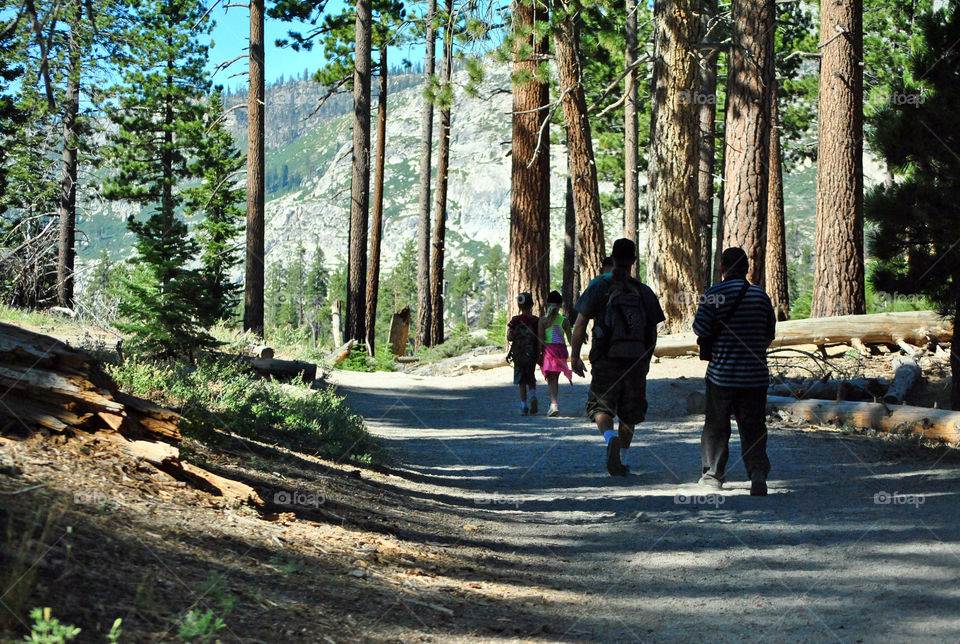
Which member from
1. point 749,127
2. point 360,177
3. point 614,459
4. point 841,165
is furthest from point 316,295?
point 614,459

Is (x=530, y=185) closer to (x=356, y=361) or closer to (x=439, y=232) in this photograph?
(x=356, y=361)

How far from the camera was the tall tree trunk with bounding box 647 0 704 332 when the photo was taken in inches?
691

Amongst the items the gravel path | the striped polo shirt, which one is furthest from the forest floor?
the striped polo shirt

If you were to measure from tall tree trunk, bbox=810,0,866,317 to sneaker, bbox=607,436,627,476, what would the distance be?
30.8 ft

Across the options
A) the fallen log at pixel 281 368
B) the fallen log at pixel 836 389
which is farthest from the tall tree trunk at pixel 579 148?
the fallen log at pixel 836 389

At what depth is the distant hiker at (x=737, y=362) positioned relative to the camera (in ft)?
24.1

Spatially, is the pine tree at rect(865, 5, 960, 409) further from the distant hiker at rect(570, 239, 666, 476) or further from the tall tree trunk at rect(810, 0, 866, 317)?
the tall tree trunk at rect(810, 0, 866, 317)

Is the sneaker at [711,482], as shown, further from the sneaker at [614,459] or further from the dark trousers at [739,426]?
the sneaker at [614,459]

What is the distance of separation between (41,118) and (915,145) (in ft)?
62.9

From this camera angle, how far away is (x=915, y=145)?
9539 millimetres

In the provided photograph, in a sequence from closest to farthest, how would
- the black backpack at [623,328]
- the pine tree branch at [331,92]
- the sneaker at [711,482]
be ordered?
the sneaker at [711,482] → the black backpack at [623,328] → the pine tree branch at [331,92]

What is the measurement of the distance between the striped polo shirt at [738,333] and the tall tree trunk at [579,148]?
1153cm

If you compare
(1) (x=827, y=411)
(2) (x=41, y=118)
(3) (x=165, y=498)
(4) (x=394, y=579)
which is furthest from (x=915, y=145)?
(2) (x=41, y=118)

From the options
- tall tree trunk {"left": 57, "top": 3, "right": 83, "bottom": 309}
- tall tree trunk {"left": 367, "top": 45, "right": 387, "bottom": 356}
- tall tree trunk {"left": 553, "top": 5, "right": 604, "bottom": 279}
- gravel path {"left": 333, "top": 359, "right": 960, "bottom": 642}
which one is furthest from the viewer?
tall tree trunk {"left": 367, "top": 45, "right": 387, "bottom": 356}
